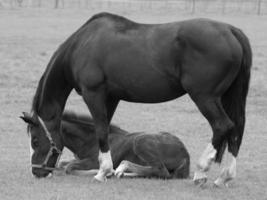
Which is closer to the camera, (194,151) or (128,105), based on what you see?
(194,151)

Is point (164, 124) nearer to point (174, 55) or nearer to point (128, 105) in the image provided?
point (128, 105)

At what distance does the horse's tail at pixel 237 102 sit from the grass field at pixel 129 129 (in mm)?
460

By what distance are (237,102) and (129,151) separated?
149cm

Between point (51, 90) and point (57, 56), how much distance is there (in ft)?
1.36

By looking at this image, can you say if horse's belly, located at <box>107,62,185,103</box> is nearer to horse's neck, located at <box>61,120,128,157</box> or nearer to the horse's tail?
the horse's tail

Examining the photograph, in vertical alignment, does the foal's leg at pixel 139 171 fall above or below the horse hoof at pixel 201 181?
below

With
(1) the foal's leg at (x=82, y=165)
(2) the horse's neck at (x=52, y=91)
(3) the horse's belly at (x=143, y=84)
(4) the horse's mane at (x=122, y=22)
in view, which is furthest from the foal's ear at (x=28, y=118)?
(4) the horse's mane at (x=122, y=22)

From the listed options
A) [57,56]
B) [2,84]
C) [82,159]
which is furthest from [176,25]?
[2,84]

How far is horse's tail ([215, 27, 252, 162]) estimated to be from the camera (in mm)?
7863

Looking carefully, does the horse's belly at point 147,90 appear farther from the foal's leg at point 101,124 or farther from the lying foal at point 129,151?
the lying foal at point 129,151

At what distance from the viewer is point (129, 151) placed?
8.70 metres

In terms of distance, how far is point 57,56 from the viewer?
8.54 m

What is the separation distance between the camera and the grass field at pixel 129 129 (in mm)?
7504

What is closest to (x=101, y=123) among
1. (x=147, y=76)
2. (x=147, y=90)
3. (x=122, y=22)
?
(x=147, y=90)
